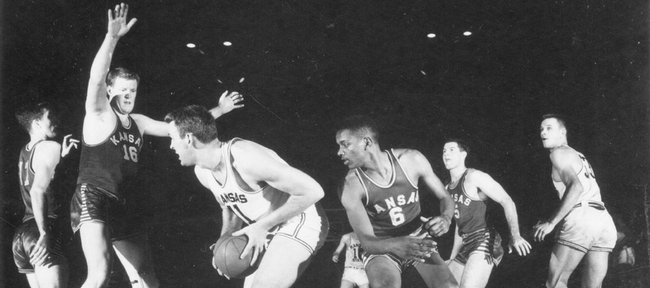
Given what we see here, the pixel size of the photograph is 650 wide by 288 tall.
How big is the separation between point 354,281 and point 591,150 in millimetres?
2423

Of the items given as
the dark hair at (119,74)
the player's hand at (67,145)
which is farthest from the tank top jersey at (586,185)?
the player's hand at (67,145)

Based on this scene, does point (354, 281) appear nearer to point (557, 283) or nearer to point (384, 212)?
point (384, 212)

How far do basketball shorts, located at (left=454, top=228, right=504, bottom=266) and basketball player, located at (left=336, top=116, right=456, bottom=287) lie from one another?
286 millimetres

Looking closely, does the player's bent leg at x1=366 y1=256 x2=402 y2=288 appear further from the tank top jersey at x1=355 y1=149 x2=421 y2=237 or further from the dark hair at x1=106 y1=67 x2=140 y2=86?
the dark hair at x1=106 y1=67 x2=140 y2=86

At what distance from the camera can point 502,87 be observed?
5359 mm

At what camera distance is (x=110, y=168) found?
4469mm

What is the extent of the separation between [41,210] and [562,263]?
14.0ft

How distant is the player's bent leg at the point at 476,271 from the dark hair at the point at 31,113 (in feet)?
11.8

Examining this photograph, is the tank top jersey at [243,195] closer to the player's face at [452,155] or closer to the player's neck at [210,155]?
the player's neck at [210,155]

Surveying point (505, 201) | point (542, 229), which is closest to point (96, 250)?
point (505, 201)

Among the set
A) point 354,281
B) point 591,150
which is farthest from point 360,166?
point 591,150

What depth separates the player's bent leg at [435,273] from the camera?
186 inches

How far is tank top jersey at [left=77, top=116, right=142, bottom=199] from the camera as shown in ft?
14.6

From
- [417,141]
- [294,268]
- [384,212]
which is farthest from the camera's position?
[417,141]
